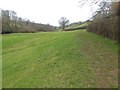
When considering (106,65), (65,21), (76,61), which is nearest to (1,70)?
(76,61)

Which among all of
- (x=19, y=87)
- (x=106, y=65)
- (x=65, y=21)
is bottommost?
(x=19, y=87)

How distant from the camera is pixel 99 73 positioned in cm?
894

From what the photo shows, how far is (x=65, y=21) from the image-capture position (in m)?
104

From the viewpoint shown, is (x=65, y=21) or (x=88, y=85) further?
(x=65, y=21)

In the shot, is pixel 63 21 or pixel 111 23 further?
pixel 63 21

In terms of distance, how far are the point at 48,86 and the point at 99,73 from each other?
8.27 feet

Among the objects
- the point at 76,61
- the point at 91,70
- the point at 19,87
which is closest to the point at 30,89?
the point at 19,87

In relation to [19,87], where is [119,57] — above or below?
above

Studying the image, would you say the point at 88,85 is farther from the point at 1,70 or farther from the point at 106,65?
the point at 1,70

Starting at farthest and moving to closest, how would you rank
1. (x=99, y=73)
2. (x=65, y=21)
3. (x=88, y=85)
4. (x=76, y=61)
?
(x=65, y=21)
(x=76, y=61)
(x=99, y=73)
(x=88, y=85)

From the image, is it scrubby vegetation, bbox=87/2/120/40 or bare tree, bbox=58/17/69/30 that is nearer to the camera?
scrubby vegetation, bbox=87/2/120/40

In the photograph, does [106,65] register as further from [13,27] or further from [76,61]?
[13,27]

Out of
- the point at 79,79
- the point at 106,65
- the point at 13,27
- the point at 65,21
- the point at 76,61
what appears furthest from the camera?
the point at 65,21

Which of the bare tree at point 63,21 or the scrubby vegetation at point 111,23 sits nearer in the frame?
the scrubby vegetation at point 111,23
